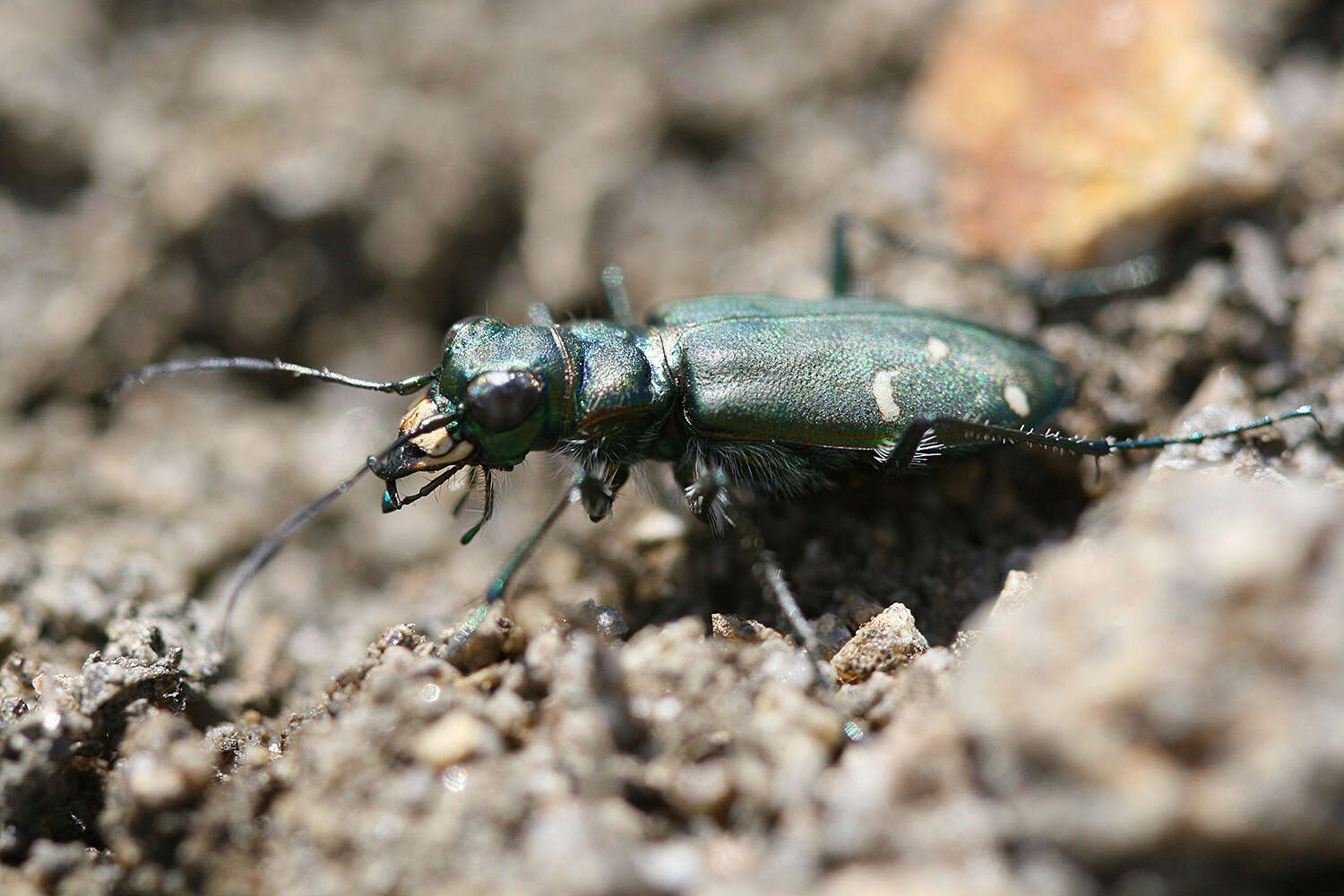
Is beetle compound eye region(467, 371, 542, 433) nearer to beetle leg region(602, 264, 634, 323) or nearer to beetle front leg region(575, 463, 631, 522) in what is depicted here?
beetle front leg region(575, 463, 631, 522)

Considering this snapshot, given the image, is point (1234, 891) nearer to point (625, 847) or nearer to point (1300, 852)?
point (1300, 852)

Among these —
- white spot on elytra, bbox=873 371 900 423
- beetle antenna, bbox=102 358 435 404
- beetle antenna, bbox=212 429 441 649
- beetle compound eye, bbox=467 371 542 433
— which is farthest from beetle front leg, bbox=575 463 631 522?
white spot on elytra, bbox=873 371 900 423

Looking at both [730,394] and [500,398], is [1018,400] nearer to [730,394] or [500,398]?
[730,394]

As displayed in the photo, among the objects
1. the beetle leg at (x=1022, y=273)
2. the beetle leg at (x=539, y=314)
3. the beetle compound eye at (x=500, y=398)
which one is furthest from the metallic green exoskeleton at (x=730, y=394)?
the beetle leg at (x=1022, y=273)

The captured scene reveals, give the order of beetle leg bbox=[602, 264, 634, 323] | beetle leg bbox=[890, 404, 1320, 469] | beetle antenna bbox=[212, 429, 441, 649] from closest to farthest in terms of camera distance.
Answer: beetle antenna bbox=[212, 429, 441, 649], beetle leg bbox=[890, 404, 1320, 469], beetle leg bbox=[602, 264, 634, 323]

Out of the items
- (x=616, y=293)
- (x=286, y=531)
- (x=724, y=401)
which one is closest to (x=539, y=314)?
(x=616, y=293)

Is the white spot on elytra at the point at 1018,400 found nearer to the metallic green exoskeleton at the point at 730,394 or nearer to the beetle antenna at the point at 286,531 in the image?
the metallic green exoskeleton at the point at 730,394

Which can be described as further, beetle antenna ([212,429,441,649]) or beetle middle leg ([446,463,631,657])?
beetle antenna ([212,429,441,649])
